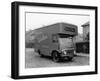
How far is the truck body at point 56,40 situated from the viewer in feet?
10.9

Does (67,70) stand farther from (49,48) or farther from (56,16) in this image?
(56,16)

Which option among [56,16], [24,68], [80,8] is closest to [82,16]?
[80,8]

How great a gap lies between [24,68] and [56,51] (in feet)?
1.46

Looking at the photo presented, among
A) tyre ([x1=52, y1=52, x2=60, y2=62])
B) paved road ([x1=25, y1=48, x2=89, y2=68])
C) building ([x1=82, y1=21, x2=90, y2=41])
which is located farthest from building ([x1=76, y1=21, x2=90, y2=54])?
tyre ([x1=52, y1=52, x2=60, y2=62])

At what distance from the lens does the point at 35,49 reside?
10.8 feet

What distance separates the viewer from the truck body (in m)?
3.32

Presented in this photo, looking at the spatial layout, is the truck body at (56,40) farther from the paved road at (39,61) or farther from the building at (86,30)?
the building at (86,30)

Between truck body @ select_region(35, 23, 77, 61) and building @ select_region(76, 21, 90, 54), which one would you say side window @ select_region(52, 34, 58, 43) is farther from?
building @ select_region(76, 21, 90, 54)

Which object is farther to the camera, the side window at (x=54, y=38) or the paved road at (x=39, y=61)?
the side window at (x=54, y=38)

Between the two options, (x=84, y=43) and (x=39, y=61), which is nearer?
(x=39, y=61)

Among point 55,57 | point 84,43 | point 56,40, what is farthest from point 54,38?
point 84,43

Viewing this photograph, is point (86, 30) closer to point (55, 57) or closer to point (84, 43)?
point (84, 43)

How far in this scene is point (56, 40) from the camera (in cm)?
339

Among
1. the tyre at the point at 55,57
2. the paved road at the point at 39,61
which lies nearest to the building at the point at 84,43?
the paved road at the point at 39,61
